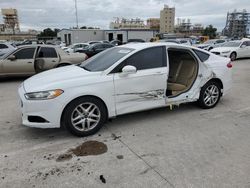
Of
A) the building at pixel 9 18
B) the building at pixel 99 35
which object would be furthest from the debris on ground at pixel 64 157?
the building at pixel 9 18

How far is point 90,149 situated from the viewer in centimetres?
362

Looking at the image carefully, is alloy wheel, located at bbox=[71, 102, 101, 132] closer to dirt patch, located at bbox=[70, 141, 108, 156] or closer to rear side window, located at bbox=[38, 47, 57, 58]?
dirt patch, located at bbox=[70, 141, 108, 156]

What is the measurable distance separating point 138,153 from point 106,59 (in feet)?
6.76

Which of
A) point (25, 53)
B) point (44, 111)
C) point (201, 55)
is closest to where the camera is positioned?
point (44, 111)

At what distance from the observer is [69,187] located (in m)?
2.73

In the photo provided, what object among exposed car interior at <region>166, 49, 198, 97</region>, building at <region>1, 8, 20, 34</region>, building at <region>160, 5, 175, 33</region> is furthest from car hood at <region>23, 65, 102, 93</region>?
building at <region>160, 5, 175, 33</region>

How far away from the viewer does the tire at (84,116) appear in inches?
152

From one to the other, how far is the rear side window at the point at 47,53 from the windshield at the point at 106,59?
5010 mm

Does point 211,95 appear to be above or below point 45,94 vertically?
below

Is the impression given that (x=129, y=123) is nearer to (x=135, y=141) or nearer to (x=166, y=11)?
(x=135, y=141)

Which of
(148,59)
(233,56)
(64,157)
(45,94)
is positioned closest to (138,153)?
(64,157)

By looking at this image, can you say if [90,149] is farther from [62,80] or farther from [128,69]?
[128,69]

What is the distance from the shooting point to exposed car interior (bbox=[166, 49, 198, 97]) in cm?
521

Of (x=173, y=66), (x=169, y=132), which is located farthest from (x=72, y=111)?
(x=173, y=66)
